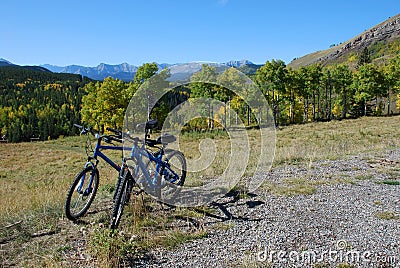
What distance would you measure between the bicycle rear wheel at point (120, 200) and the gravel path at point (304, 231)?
0.94 m

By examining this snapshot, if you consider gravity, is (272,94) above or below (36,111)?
below

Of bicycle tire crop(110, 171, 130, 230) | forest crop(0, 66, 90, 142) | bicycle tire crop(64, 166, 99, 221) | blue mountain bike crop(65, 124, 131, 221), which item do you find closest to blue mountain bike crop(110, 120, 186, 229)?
bicycle tire crop(110, 171, 130, 230)

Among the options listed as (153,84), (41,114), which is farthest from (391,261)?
(41,114)

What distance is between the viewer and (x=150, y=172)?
19.7 ft

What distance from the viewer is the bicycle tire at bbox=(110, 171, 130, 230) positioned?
496 centimetres

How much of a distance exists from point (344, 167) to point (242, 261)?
24.5 feet

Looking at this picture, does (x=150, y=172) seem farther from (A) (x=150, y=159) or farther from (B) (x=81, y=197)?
(B) (x=81, y=197)

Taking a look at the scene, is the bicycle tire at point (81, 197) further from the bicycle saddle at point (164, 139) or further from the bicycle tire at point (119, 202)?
the bicycle saddle at point (164, 139)

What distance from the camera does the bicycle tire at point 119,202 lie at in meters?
4.96

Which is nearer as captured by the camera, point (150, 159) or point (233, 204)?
point (150, 159)

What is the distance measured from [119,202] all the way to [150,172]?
1.08 m

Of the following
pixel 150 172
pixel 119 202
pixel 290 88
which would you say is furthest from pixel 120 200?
pixel 290 88

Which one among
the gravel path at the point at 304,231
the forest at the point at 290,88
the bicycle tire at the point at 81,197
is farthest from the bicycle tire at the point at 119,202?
the forest at the point at 290,88

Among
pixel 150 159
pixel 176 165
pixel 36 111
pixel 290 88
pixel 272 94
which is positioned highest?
pixel 36 111
